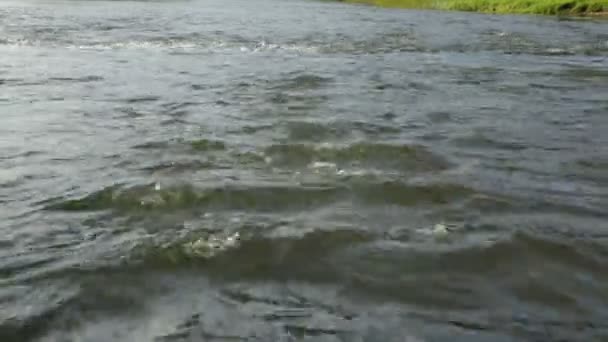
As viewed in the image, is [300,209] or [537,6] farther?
[537,6]

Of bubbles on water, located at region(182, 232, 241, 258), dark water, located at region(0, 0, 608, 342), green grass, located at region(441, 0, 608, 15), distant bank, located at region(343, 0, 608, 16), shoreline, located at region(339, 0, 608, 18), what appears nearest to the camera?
dark water, located at region(0, 0, 608, 342)

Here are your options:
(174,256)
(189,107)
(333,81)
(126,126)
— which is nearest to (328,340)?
(174,256)

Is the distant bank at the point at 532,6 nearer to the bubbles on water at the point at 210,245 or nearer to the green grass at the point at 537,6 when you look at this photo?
the green grass at the point at 537,6

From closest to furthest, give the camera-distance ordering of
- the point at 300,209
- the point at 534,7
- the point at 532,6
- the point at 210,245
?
the point at 210,245
the point at 300,209
the point at 534,7
the point at 532,6

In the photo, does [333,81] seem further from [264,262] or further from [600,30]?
[600,30]

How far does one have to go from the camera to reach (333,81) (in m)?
17.9

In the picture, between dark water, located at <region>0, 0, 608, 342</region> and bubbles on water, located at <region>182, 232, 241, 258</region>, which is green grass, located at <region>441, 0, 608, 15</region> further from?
bubbles on water, located at <region>182, 232, 241, 258</region>

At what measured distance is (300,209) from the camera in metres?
8.04

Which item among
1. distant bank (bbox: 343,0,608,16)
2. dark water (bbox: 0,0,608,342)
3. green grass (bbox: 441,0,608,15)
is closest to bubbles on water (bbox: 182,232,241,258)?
dark water (bbox: 0,0,608,342)

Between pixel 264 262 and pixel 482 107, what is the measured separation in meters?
9.47

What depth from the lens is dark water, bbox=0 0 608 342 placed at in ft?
18.2

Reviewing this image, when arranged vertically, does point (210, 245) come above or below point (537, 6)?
above

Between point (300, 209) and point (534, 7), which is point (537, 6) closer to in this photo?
point (534, 7)

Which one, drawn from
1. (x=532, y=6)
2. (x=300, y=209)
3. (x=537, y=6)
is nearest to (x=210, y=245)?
(x=300, y=209)
